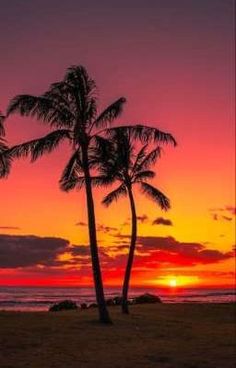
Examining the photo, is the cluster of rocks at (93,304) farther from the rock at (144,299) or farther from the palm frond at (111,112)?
the palm frond at (111,112)

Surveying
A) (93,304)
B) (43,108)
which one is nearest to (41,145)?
(43,108)

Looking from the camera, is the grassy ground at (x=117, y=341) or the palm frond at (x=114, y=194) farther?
the palm frond at (x=114, y=194)

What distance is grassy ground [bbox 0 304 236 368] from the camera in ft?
67.4

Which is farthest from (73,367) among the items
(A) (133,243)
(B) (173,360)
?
(A) (133,243)

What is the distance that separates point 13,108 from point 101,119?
14.3 ft

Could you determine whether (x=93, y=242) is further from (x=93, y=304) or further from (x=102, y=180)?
(x=93, y=304)

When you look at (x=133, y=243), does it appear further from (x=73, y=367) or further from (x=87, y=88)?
(x=73, y=367)

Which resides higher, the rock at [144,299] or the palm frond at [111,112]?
the palm frond at [111,112]

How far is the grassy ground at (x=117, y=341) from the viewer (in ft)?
67.4

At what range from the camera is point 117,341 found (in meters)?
25.5

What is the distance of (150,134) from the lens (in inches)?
1248

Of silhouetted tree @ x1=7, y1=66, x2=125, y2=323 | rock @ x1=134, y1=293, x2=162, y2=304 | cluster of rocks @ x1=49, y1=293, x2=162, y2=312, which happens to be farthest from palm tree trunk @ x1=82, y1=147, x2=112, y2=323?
rock @ x1=134, y1=293, x2=162, y2=304

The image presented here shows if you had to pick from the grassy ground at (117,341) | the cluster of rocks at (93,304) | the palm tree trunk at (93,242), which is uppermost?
the palm tree trunk at (93,242)

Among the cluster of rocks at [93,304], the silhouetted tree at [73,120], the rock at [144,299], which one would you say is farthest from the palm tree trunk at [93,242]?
the rock at [144,299]
